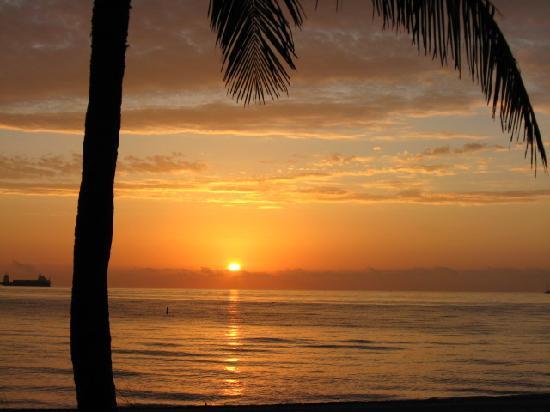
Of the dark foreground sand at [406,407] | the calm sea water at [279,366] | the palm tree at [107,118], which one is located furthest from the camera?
the calm sea water at [279,366]

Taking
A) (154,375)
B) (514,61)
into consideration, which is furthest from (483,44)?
(154,375)

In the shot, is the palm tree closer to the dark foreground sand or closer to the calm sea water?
the dark foreground sand

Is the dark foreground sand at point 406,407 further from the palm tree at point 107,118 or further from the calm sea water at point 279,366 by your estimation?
the palm tree at point 107,118

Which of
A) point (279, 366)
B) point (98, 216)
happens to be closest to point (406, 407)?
point (98, 216)

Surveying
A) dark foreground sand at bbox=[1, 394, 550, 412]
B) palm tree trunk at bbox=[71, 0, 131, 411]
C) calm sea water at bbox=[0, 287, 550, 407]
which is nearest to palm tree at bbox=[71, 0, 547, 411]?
palm tree trunk at bbox=[71, 0, 131, 411]

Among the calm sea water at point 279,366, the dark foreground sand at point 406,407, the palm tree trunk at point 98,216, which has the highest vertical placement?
the palm tree trunk at point 98,216

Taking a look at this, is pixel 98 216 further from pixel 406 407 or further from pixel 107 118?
pixel 406 407

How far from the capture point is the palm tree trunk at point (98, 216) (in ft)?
16.1

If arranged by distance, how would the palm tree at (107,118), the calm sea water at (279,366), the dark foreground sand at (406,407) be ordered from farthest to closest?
the calm sea water at (279,366) → the dark foreground sand at (406,407) → the palm tree at (107,118)

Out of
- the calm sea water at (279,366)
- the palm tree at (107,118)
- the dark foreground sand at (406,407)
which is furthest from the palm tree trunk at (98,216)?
the calm sea water at (279,366)

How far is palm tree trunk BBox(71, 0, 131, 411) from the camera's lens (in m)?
4.92

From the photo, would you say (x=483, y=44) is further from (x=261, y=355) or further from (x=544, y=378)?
(x=261, y=355)

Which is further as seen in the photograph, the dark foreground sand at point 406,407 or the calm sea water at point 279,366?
the calm sea water at point 279,366

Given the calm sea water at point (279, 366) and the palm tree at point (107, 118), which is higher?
the palm tree at point (107, 118)
